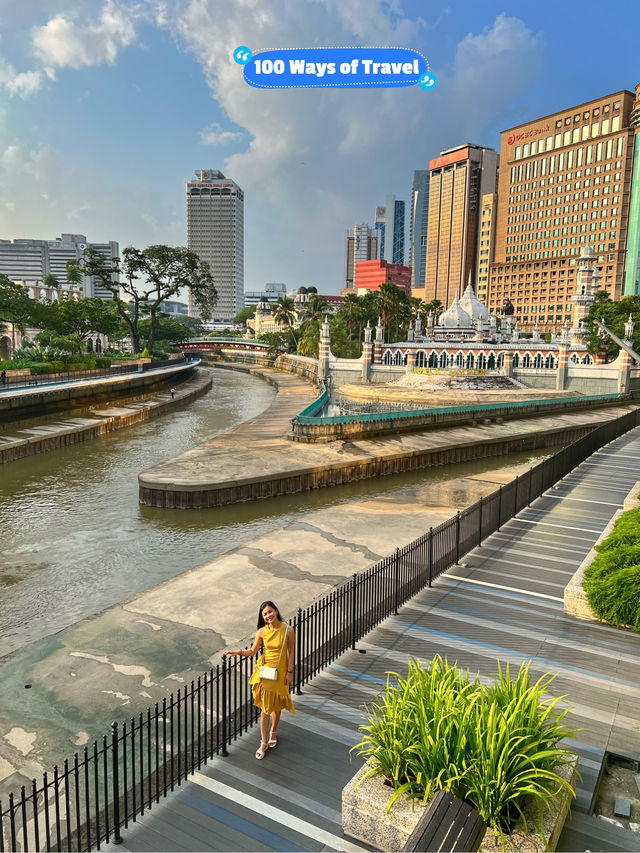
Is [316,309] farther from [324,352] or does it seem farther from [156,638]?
[156,638]

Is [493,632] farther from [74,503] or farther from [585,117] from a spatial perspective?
[585,117]

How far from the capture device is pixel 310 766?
719 centimetres

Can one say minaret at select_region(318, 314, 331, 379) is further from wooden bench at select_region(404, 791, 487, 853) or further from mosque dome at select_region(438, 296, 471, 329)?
wooden bench at select_region(404, 791, 487, 853)

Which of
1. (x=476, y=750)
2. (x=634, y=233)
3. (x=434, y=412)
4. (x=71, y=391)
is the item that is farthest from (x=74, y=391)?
(x=634, y=233)

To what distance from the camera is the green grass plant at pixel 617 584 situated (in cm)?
1075

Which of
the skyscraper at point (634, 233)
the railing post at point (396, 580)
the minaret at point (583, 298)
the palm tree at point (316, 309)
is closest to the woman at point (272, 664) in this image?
the railing post at point (396, 580)

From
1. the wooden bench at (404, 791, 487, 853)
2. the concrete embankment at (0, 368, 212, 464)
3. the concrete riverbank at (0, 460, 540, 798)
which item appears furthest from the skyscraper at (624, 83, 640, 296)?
the wooden bench at (404, 791, 487, 853)

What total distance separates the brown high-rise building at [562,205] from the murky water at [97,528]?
154 m

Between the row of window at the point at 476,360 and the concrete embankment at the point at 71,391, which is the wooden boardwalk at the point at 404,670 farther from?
the row of window at the point at 476,360

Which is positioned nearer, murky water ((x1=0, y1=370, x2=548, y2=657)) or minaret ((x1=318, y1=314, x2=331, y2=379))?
murky water ((x1=0, y1=370, x2=548, y2=657))

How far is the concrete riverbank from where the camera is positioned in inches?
355

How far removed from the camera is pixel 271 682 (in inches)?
284

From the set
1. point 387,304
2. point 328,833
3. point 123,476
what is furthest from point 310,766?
point 387,304

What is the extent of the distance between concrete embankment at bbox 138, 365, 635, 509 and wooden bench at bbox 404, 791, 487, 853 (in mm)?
20597
